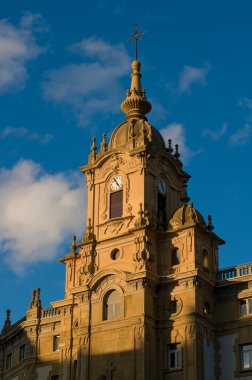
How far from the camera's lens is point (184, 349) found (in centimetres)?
5625

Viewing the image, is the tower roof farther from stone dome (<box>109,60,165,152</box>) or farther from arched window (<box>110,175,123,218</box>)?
arched window (<box>110,175,123,218</box>)

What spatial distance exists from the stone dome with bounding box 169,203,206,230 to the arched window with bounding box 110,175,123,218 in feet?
13.7

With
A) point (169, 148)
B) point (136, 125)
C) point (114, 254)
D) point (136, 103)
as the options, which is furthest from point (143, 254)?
point (136, 103)

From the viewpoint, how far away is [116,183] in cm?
6400

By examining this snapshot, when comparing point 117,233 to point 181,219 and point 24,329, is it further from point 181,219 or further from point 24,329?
point 24,329

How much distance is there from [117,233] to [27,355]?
1317 cm

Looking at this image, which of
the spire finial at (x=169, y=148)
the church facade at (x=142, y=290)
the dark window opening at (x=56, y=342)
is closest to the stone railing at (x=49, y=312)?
the church facade at (x=142, y=290)

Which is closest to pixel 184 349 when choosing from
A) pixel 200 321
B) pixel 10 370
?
pixel 200 321

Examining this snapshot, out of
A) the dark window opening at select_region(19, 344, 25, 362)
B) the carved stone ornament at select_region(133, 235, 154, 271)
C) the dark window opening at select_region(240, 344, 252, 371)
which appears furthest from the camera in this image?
the dark window opening at select_region(19, 344, 25, 362)

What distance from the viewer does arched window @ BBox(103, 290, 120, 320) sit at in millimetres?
59500

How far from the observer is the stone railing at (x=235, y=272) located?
58650mm

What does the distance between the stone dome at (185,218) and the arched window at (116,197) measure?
13.7ft

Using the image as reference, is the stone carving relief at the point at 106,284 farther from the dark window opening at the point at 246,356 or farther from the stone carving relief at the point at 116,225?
the dark window opening at the point at 246,356

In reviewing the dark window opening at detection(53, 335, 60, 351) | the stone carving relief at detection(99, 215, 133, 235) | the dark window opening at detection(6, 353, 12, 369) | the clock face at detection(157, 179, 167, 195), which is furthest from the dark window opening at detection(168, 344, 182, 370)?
the dark window opening at detection(6, 353, 12, 369)
